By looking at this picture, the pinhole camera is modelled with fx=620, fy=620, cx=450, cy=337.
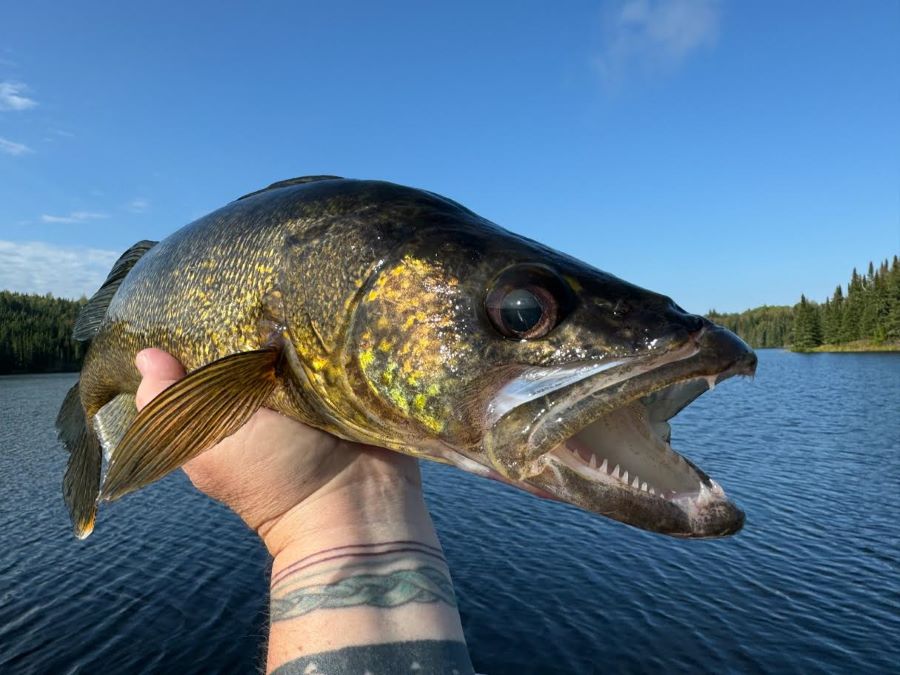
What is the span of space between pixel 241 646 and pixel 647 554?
10.8 metres

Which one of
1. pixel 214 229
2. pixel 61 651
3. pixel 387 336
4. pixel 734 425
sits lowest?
pixel 61 651

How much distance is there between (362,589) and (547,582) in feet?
47.7

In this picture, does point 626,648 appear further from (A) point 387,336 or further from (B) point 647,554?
(A) point 387,336

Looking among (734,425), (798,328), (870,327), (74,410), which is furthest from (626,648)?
(798,328)

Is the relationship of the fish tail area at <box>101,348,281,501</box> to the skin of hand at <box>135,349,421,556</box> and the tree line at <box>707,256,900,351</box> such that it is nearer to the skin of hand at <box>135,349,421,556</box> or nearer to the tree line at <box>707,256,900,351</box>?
the skin of hand at <box>135,349,421,556</box>

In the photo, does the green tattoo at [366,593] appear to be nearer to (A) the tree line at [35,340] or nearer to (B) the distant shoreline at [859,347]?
(A) the tree line at [35,340]

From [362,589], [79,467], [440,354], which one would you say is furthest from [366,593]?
[79,467]

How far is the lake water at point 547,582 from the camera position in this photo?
13188mm

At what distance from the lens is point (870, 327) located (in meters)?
113

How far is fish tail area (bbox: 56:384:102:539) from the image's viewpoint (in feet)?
15.2

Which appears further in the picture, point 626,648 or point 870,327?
point 870,327

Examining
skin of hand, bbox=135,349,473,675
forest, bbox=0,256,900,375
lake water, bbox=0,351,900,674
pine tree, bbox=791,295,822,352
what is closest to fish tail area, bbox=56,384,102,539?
skin of hand, bbox=135,349,473,675

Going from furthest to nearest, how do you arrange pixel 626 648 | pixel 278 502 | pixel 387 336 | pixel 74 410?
pixel 626 648 → pixel 74 410 → pixel 278 502 → pixel 387 336

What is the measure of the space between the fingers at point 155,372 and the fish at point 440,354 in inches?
3.7
